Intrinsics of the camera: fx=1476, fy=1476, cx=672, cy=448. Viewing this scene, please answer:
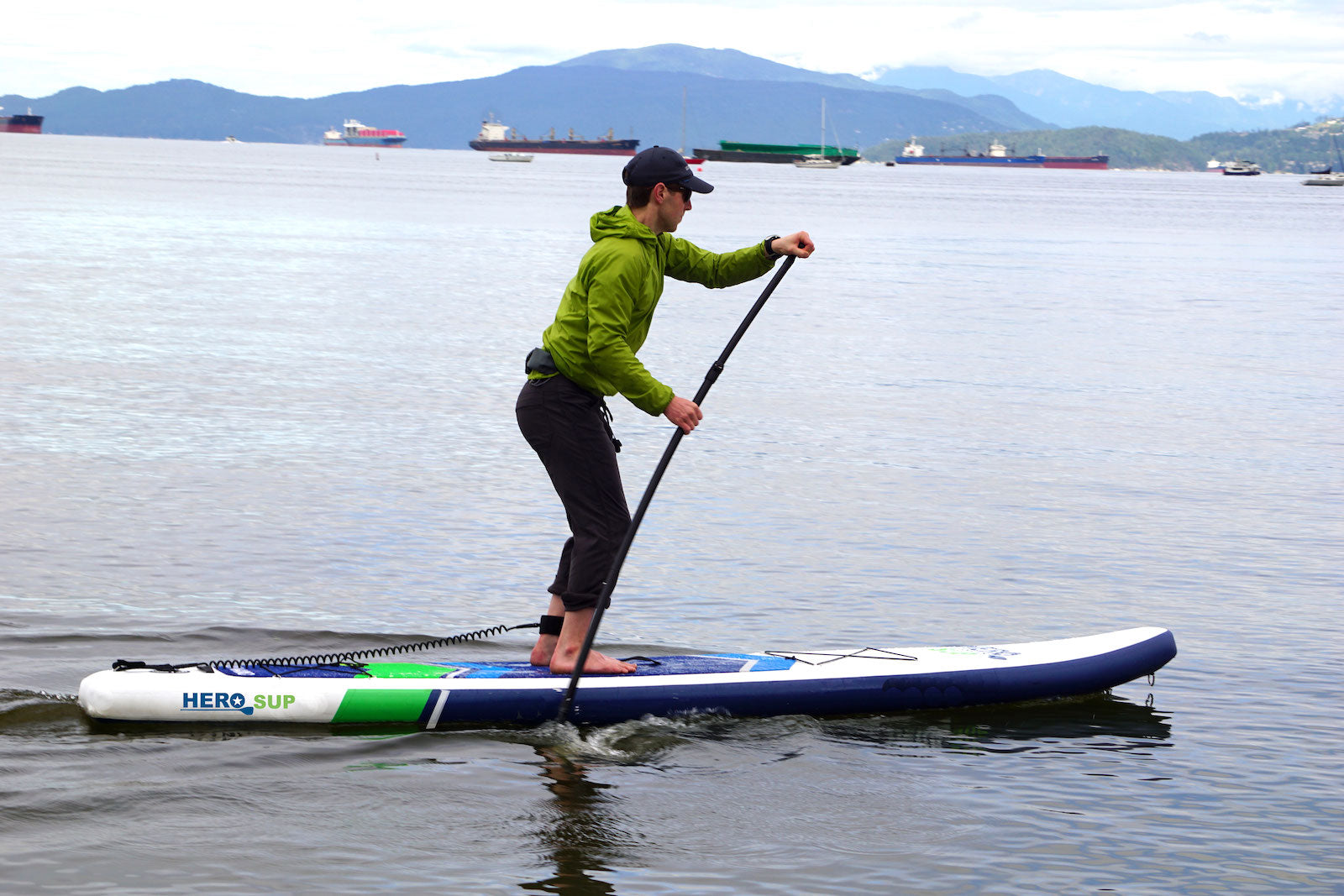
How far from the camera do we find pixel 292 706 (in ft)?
23.4

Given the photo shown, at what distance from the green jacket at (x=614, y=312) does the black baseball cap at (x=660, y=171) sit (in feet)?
0.53

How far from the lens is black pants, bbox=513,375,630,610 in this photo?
22.5 ft

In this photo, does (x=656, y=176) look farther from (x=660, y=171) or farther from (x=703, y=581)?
(x=703, y=581)

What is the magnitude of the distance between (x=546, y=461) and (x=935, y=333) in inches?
787

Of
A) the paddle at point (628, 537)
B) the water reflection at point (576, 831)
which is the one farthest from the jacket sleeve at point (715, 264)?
the water reflection at point (576, 831)

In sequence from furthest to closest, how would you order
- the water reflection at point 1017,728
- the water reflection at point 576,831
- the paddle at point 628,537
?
1. the water reflection at point 1017,728
2. the paddle at point 628,537
3. the water reflection at point 576,831

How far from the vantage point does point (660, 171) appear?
6719 mm

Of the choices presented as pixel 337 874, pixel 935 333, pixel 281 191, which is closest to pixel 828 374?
pixel 935 333

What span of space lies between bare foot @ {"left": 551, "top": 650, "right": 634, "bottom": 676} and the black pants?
1.00 feet

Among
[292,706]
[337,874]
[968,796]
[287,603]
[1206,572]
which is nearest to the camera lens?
[337,874]

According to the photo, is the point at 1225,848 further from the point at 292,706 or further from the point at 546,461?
Result: the point at 292,706

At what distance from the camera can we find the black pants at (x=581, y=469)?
686 centimetres

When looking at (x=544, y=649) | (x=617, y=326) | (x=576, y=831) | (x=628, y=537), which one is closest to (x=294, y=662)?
(x=544, y=649)

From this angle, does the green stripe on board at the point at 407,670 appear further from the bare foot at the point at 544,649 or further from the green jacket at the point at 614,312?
the green jacket at the point at 614,312
